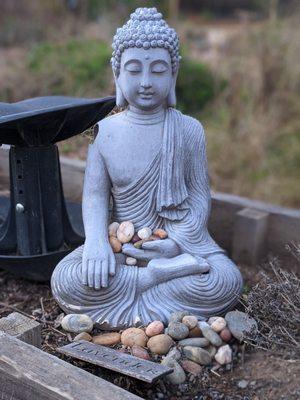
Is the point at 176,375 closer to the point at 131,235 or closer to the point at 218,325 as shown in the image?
the point at 218,325

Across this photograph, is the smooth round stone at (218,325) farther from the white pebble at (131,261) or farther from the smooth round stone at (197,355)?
the white pebble at (131,261)

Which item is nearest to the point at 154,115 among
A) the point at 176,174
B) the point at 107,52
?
the point at 176,174

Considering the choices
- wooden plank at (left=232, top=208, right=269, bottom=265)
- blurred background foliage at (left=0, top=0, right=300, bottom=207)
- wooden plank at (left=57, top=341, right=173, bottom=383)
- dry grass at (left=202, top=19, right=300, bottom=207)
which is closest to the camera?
wooden plank at (left=57, top=341, right=173, bottom=383)

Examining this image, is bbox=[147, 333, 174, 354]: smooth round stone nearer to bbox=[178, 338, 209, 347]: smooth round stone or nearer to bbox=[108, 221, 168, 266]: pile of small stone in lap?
bbox=[178, 338, 209, 347]: smooth round stone

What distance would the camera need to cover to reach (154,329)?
260 centimetres

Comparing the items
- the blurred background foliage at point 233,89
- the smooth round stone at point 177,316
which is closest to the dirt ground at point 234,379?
the smooth round stone at point 177,316

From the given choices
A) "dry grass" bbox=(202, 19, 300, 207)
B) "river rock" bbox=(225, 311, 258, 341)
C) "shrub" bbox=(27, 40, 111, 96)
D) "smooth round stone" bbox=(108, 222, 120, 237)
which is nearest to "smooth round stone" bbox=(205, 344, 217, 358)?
"river rock" bbox=(225, 311, 258, 341)

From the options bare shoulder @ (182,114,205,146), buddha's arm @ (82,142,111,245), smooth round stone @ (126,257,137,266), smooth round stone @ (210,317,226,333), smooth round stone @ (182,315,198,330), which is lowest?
smooth round stone @ (210,317,226,333)

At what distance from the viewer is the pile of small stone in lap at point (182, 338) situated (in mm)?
2510

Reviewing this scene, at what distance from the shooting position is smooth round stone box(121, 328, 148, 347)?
2576mm

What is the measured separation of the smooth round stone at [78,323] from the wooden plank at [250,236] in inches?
53.3

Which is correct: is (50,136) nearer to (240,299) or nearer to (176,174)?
(176,174)

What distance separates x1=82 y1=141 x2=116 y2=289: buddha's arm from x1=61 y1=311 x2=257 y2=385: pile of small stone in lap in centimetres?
20

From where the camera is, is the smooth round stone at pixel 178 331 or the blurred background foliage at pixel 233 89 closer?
the smooth round stone at pixel 178 331
